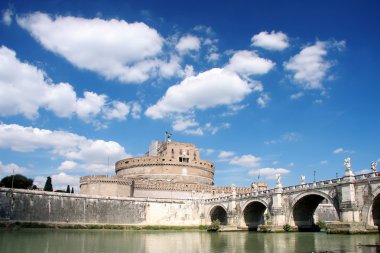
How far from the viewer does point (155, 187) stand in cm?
6378

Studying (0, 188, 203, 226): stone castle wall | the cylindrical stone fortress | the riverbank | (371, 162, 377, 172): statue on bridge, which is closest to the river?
(371, 162, 377, 172): statue on bridge

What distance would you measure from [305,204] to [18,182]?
41721mm

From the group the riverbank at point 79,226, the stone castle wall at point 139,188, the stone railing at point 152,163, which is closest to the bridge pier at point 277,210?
the riverbank at point 79,226

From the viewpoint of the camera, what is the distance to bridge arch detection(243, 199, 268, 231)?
2000 inches

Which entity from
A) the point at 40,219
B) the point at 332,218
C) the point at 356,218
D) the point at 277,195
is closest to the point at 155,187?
the point at 40,219

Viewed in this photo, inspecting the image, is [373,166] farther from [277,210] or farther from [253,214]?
[253,214]

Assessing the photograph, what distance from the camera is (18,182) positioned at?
5719 cm

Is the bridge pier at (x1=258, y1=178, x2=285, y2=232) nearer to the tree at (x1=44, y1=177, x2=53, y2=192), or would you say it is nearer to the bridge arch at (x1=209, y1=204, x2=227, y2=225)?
the bridge arch at (x1=209, y1=204, x2=227, y2=225)

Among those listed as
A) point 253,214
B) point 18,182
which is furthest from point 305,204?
point 18,182

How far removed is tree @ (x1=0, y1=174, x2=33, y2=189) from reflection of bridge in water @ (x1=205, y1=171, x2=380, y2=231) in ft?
92.7

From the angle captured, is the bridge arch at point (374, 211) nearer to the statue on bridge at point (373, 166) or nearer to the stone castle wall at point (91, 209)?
the statue on bridge at point (373, 166)

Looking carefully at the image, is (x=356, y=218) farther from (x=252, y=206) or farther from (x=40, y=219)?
(x=40, y=219)

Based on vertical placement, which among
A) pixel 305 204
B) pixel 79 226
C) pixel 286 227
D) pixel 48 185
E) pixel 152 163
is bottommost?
pixel 79 226

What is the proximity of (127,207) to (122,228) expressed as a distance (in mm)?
3603
